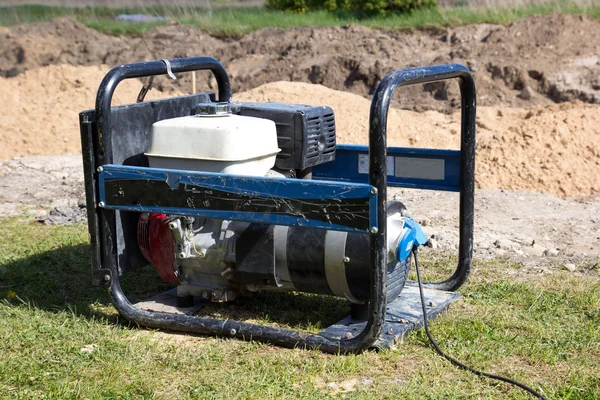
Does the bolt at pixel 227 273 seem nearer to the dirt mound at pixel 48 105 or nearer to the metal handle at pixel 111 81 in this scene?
the metal handle at pixel 111 81

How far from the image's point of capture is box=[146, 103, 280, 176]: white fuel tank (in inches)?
159

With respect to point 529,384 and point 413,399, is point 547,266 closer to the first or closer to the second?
point 529,384

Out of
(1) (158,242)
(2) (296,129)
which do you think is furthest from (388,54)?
(1) (158,242)

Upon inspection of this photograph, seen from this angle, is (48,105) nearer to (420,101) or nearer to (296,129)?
(420,101)

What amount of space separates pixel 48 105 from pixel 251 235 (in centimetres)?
814

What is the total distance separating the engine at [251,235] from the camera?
4.01 m

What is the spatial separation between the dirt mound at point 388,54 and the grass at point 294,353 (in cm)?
717

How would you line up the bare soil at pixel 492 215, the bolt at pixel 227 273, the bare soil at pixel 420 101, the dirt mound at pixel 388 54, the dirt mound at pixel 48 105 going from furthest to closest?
the dirt mound at pixel 388 54
the dirt mound at pixel 48 105
the bare soil at pixel 420 101
the bare soil at pixel 492 215
the bolt at pixel 227 273

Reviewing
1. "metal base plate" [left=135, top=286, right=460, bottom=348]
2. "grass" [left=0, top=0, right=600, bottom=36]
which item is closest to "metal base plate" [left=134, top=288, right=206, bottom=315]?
"metal base plate" [left=135, top=286, right=460, bottom=348]

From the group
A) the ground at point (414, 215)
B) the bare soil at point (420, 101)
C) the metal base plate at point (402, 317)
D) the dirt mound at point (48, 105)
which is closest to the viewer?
the ground at point (414, 215)

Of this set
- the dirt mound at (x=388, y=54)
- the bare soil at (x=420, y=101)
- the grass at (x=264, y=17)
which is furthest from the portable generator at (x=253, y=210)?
the grass at (x=264, y=17)

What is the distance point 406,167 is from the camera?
479 centimetres

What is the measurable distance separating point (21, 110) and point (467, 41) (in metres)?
6.89

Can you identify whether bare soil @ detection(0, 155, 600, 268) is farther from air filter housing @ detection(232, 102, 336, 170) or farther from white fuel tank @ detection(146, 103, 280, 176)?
white fuel tank @ detection(146, 103, 280, 176)
